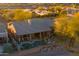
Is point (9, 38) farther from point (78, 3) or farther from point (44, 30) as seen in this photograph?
point (78, 3)

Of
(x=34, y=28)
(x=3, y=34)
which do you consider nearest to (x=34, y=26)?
(x=34, y=28)

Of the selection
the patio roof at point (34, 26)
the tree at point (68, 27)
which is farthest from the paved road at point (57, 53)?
the patio roof at point (34, 26)

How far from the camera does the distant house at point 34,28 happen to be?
456cm

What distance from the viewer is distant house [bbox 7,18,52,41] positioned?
4.56m

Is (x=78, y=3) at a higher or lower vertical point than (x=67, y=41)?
higher

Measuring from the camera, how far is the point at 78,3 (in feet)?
15.0

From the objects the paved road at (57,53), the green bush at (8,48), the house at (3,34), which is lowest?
the paved road at (57,53)

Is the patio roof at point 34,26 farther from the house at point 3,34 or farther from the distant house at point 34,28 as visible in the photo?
the house at point 3,34

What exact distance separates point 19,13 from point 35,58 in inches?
18.0

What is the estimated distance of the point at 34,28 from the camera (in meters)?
4.57

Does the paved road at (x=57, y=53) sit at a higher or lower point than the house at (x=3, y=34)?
lower

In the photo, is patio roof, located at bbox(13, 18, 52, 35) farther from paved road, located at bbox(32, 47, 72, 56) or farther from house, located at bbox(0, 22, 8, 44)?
paved road, located at bbox(32, 47, 72, 56)

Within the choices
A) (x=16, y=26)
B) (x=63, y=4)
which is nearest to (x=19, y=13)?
(x=16, y=26)

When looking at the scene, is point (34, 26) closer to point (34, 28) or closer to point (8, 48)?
point (34, 28)
